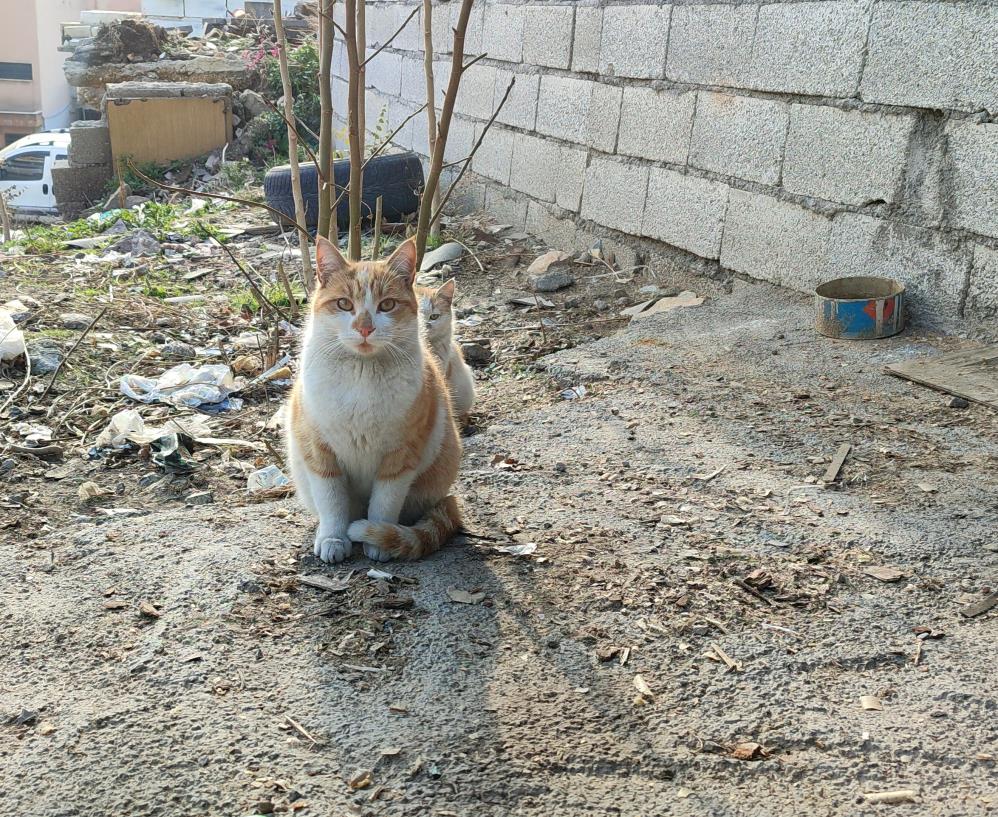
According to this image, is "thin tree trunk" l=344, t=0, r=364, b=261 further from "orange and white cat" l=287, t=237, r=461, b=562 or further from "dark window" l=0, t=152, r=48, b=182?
"dark window" l=0, t=152, r=48, b=182

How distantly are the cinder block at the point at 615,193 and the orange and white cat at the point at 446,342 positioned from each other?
1890 mm

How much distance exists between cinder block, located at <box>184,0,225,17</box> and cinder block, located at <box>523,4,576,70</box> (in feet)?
77.6

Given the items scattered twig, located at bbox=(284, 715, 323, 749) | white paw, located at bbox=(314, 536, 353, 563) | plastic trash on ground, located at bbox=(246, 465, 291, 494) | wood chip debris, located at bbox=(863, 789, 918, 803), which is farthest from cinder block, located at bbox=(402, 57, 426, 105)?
wood chip debris, located at bbox=(863, 789, 918, 803)

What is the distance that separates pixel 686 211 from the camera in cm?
566

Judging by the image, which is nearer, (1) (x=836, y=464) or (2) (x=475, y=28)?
(1) (x=836, y=464)

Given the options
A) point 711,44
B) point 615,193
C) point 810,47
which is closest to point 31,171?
point 615,193

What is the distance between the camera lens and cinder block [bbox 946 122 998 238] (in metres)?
3.93

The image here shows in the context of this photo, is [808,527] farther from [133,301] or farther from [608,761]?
[133,301]

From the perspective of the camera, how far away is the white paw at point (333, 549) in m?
2.97

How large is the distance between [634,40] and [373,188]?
282 centimetres

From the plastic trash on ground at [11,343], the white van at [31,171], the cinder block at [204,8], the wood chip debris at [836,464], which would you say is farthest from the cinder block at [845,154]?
the cinder block at [204,8]

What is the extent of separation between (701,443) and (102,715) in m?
2.34

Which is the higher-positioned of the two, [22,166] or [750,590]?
[750,590]

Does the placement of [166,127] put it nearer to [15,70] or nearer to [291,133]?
[291,133]
